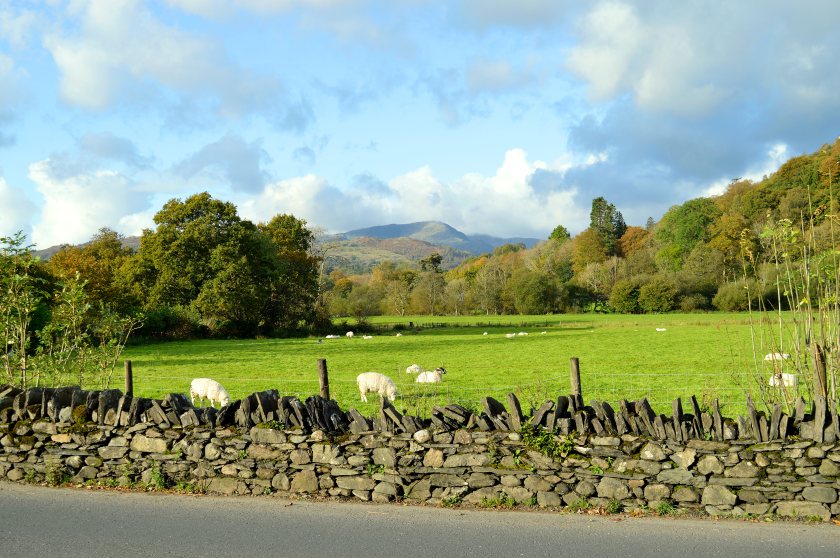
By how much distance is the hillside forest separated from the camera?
41.4 feet

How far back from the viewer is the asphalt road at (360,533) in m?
6.73

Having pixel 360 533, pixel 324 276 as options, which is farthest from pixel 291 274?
pixel 360 533

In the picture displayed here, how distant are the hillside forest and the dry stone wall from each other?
2716 millimetres

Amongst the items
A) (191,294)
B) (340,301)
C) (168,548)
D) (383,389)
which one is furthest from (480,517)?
(340,301)

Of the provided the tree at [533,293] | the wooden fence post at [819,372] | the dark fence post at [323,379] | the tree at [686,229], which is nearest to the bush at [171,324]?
the dark fence post at [323,379]

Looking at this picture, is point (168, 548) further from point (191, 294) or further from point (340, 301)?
point (340, 301)

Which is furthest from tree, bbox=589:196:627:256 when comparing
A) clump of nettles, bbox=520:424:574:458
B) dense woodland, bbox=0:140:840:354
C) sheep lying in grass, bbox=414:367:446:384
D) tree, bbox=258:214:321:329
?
clump of nettles, bbox=520:424:574:458

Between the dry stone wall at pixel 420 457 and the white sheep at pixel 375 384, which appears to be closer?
the dry stone wall at pixel 420 457

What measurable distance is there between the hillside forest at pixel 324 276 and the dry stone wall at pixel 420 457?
2716mm

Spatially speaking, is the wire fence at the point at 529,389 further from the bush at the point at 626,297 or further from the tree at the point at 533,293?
the tree at the point at 533,293

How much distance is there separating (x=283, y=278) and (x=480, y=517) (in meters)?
57.8

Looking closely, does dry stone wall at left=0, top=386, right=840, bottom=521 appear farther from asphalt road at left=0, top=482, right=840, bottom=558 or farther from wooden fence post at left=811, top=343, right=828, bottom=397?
wooden fence post at left=811, top=343, right=828, bottom=397

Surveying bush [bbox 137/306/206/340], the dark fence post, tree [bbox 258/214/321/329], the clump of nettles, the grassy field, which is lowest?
the grassy field

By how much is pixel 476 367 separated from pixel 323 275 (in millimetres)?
55858
